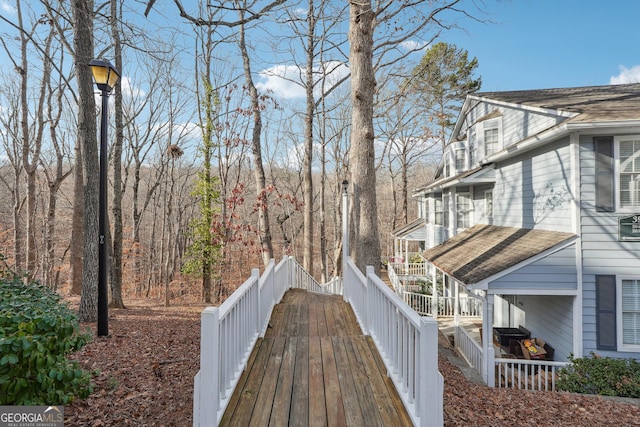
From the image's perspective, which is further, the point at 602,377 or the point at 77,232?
the point at 77,232

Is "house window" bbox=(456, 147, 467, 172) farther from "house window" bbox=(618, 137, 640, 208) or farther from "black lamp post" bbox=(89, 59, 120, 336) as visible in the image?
"black lamp post" bbox=(89, 59, 120, 336)

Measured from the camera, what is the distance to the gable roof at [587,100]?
6543mm

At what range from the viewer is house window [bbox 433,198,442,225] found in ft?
49.8

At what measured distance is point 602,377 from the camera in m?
5.91

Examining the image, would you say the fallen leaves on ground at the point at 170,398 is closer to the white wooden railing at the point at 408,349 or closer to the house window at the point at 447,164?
the white wooden railing at the point at 408,349

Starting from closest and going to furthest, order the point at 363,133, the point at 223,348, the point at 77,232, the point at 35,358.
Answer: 1. the point at 35,358
2. the point at 223,348
3. the point at 363,133
4. the point at 77,232

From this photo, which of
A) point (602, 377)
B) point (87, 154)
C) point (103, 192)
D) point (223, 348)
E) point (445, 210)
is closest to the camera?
point (223, 348)

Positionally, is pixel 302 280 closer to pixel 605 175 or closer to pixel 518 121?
pixel 605 175

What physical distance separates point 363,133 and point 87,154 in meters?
5.11

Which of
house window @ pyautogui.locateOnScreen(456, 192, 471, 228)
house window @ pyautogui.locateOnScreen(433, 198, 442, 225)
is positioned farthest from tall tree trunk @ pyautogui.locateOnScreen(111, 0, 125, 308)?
house window @ pyautogui.locateOnScreen(433, 198, 442, 225)

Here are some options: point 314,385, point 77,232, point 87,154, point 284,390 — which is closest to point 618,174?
point 314,385

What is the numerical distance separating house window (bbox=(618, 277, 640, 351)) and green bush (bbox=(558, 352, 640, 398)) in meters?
0.34

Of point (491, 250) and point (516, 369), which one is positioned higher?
point (491, 250)

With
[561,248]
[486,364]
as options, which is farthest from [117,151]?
[561,248]
